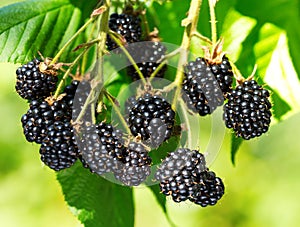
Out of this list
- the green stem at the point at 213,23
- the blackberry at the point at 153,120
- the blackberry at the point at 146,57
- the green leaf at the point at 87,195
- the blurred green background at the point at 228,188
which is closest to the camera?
the blackberry at the point at 153,120

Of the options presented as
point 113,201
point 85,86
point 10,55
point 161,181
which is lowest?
point 113,201

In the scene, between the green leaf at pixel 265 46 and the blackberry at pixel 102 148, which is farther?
the green leaf at pixel 265 46

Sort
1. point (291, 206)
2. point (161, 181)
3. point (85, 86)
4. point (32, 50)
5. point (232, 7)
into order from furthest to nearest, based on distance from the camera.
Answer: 1. point (291, 206)
2. point (232, 7)
3. point (32, 50)
4. point (85, 86)
5. point (161, 181)

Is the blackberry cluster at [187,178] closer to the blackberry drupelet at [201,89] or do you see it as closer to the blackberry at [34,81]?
the blackberry drupelet at [201,89]

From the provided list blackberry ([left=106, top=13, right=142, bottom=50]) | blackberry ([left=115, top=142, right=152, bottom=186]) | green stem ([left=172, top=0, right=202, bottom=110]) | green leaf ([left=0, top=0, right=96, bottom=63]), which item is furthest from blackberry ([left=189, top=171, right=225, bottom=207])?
green leaf ([left=0, top=0, right=96, bottom=63])

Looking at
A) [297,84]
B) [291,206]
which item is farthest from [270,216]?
[297,84]

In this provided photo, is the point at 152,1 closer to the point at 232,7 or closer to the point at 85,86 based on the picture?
the point at 232,7

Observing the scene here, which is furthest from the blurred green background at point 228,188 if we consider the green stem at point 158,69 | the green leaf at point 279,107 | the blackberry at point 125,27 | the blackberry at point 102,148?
the blackberry at point 102,148

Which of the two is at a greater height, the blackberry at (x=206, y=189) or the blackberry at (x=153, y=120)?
the blackberry at (x=153, y=120)
